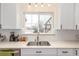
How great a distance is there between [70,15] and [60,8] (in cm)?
32

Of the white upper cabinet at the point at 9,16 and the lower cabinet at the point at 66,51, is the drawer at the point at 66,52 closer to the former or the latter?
the lower cabinet at the point at 66,51

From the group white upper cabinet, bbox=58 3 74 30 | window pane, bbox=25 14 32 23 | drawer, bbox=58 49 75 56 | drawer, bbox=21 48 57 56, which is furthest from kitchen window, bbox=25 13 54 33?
drawer, bbox=58 49 75 56

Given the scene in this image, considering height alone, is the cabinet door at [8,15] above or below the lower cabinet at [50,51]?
above

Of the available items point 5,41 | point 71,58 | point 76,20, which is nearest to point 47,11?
point 76,20

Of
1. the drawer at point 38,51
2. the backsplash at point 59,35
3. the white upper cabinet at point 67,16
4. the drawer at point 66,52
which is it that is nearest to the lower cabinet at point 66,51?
the drawer at point 66,52

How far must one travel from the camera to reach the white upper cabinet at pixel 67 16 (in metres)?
4.08

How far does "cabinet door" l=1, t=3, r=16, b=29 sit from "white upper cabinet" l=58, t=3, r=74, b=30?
1.22 m

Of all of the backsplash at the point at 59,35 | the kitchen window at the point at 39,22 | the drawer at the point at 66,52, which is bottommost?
the drawer at the point at 66,52

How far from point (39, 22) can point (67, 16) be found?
82cm

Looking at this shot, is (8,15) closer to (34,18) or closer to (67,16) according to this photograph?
(34,18)

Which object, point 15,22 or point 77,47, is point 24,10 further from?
point 77,47

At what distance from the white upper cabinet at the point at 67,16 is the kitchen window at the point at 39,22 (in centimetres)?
47

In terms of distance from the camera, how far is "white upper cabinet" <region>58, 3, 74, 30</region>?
408 cm

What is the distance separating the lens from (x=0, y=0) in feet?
4.24
